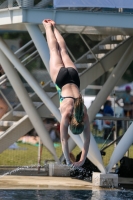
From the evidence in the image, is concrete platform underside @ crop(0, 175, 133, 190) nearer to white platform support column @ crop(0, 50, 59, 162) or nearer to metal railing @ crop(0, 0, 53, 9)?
white platform support column @ crop(0, 50, 59, 162)

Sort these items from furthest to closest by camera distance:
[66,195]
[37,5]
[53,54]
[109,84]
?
[109,84] → [37,5] → [66,195] → [53,54]

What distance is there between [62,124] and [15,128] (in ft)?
17.2

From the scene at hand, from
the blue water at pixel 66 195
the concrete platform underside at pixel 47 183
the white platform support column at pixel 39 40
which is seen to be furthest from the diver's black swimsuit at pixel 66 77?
the concrete platform underside at pixel 47 183

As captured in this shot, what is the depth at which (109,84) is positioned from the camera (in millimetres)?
16109


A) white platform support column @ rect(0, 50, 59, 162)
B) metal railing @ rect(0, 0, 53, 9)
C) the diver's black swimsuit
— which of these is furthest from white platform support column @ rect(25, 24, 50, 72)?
the diver's black swimsuit

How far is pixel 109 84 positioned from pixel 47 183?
3.04 m

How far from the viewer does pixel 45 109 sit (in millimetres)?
16438

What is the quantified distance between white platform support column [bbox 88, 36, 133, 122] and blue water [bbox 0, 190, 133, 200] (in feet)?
9.44

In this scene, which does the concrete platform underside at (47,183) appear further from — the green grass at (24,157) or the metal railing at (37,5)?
the metal railing at (37,5)

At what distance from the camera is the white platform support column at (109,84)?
15.8 metres

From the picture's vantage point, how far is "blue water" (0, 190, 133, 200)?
475 inches

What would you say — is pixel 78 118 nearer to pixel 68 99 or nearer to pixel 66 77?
pixel 68 99

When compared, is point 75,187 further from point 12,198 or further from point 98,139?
point 98,139

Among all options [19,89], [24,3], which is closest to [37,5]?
[24,3]
